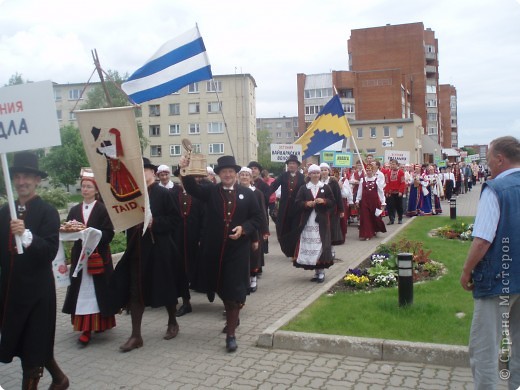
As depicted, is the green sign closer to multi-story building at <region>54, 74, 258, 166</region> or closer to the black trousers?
the black trousers

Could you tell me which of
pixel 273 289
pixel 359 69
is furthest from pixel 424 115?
pixel 273 289

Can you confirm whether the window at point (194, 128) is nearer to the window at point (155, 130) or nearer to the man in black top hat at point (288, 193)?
the window at point (155, 130)

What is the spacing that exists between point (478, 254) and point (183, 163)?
139 inches

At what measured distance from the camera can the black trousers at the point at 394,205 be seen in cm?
1914

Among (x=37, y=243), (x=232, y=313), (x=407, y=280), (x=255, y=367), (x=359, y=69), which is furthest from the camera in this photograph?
(x=359, y=69)

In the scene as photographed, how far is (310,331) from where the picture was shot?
6328 mm

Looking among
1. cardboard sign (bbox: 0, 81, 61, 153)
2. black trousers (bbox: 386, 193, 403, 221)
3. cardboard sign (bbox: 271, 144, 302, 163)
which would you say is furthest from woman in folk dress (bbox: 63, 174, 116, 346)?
black trousers (bbox: 386, 193, 403, 221)

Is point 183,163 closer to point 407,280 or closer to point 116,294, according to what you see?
point 116,294

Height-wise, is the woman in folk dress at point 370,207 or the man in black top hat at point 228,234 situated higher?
the man in black top hat at point 228,234

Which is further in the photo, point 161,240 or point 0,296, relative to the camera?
point 161,240

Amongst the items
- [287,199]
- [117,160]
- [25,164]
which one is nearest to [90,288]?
[117,160]

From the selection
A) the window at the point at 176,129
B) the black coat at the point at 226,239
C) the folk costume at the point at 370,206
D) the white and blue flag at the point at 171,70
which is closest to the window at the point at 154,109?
the window at the point at 176,129

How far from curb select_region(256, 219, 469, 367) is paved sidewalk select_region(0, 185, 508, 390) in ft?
0.23

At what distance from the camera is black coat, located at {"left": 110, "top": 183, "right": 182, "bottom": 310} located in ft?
20.9
